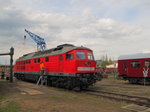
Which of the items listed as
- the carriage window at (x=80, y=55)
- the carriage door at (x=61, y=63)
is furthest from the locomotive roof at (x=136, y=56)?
the carriage door at (x=61, y=63)

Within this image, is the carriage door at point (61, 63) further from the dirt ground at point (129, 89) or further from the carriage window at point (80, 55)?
the dirt ground at point (129, 89)

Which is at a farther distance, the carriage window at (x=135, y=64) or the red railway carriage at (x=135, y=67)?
the carriage window at (x=135, y=64)

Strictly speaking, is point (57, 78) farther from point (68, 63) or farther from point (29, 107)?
point (29, 107)

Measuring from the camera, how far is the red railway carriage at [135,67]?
23.1 metres

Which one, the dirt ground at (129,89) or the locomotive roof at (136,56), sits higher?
the locomotive roof at (136,56)

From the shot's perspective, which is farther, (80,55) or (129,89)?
(129,89)

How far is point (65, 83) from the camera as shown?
1738cm

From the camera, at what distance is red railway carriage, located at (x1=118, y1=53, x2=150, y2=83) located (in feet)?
75.9

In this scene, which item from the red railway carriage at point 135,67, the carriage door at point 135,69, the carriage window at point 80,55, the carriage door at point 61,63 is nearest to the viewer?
the carriage window at point 80,55

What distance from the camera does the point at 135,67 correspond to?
24.4m

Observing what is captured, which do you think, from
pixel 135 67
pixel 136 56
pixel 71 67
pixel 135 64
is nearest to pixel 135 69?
pixel 135 67

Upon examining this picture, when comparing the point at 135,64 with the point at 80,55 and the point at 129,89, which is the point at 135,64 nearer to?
the point at 129,89

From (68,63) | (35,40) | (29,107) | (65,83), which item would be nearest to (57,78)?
Result: (65,83)

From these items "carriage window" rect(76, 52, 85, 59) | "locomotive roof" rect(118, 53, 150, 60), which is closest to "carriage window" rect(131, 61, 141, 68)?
"locomotive roof" rect(118, 53, 150, 60)
